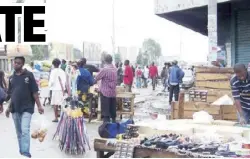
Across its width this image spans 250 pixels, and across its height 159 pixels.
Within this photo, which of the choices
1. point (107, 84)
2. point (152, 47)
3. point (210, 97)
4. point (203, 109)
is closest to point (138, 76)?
point (210, 97)

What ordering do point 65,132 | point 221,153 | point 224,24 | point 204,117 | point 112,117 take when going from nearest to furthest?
point 221,153 < point 204,117 < point 65,132 < point 112,117 < point 224,24

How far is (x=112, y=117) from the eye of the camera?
421 inches

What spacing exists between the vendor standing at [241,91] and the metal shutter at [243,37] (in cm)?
796

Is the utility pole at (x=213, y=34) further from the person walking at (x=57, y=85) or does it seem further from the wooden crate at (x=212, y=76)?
the person walking at (x=57, y=85)

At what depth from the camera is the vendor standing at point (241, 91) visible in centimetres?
712

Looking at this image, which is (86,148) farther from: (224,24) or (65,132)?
(224,24)

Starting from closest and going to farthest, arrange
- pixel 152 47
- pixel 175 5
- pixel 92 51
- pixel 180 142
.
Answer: pixel 180 142 < pixel 175 5 < pixel 92 51 < pixel 152 47

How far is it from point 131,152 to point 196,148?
83cm

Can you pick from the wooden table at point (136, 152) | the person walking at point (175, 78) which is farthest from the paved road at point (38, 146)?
the person walking at point (175, 78)

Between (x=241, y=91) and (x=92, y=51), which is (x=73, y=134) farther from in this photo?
(x=92, y=51)

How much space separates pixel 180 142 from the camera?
563 centimetres

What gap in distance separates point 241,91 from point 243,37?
27.5 feet

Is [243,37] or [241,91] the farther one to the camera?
[243,37]

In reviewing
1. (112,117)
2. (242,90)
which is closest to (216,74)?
(112,117)
